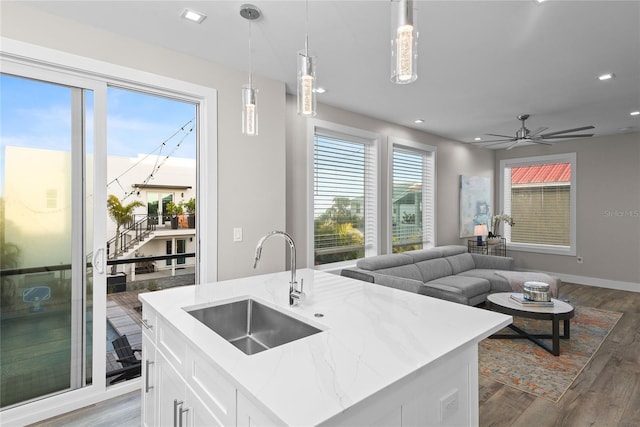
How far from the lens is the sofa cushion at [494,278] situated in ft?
14.4

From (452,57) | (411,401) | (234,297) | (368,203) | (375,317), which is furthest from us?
(368,203)

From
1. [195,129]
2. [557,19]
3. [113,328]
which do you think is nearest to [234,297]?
[195,129]

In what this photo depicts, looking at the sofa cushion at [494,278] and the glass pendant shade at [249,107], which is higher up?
the glass pendant shade at [249,107]

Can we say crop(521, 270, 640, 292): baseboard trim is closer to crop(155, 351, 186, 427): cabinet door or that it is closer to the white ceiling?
the white ceiling

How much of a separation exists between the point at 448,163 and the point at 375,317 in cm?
513

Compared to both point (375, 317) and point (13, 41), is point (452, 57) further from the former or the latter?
point (13, 41)

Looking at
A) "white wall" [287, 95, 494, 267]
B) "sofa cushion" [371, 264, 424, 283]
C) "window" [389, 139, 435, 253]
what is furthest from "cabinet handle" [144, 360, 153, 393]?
"window" [389, 139, 435, 253]

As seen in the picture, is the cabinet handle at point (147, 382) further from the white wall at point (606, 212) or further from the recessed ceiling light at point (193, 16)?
the white wall at point (606, 212)

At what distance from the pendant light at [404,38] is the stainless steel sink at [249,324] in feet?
3.67

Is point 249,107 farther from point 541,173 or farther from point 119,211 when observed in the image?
point 541,173

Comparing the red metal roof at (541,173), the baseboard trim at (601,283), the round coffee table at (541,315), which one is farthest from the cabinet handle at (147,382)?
the red metal roof at (541,173)

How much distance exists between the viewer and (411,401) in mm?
1036

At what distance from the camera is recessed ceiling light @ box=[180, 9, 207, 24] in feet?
6.99

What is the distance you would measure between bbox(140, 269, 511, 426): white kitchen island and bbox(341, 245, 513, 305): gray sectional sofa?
164cm
